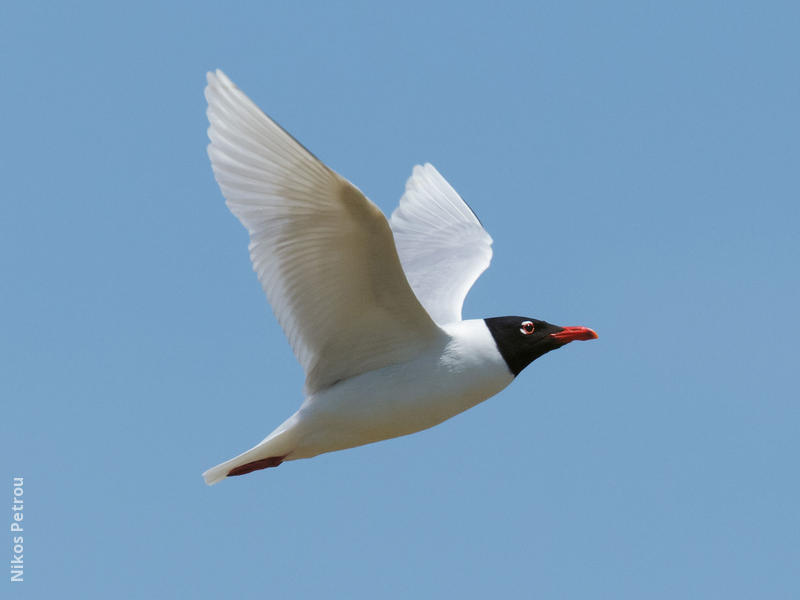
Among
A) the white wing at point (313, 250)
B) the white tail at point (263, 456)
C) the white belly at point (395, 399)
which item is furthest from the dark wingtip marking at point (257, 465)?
the white wing at point (313, 250)

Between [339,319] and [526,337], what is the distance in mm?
1649

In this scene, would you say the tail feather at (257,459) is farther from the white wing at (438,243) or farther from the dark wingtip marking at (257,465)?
the white wing at (438,243)

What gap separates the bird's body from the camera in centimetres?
929

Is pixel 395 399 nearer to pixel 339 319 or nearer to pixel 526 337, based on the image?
pixel 339 319

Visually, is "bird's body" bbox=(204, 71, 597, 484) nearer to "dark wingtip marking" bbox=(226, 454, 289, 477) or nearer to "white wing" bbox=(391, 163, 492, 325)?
"dark wingtip marking" bbox=(226, 454, 289, 477)

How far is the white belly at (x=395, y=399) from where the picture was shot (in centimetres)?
1018

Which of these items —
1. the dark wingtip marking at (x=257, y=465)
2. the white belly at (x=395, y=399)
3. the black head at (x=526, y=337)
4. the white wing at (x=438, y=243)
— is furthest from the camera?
the white wing at (x=438, y=243)

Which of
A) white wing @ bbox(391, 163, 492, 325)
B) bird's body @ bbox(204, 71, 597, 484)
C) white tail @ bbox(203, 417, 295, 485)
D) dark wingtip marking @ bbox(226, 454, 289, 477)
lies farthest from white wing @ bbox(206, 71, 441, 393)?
white wing @ bbox(391, 163, 492, 325)

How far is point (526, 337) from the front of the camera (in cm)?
1073

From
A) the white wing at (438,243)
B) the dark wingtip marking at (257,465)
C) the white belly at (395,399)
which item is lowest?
the dark wingtip marking at (257,465)

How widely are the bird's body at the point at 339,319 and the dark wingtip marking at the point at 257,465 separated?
0.04 feet

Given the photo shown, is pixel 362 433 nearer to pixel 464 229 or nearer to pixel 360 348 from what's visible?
pixel 360 348

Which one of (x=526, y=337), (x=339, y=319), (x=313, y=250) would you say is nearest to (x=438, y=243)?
(x=526, y=337)

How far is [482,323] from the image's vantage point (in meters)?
10.7
